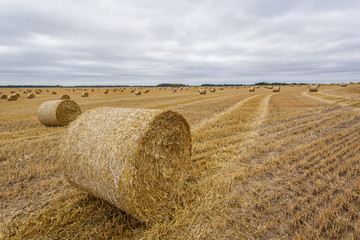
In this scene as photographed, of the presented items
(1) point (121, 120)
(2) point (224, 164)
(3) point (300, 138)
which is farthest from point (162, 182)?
(3) point (300, 138)

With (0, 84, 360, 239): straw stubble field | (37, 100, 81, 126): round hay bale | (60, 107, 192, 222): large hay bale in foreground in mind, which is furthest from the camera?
(37, 100, 81, 126): round hay bale

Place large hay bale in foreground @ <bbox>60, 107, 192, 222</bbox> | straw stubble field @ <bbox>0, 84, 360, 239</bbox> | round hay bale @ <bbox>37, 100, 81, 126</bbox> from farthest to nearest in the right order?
round hay bale @ <bbox>37, 100, 81, 126</bbox> → large hay bale in foreground @ <bbox>60, 107, 192, 222</bbox> → straw stubble field @ <bbox>0, 84, 360, 239</bbox>

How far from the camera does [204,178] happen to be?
4.79 metres

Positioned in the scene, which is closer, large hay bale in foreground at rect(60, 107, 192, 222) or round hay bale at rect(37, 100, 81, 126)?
large hay bale in foreground at rect(60, 107, 192, 222)

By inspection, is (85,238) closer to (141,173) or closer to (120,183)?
(120,183)

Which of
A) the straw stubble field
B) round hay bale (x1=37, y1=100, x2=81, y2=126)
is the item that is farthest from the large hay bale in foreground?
round hay bale (x1=37, y1=100, x2=81, y2=126)

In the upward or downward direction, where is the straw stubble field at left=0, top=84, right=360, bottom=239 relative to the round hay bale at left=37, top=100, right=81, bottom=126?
downward

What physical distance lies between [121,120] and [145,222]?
188 centimetres

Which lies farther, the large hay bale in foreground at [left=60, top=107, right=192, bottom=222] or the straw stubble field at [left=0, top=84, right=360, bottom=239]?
the large hay bale in foreground at [left=60, top=107, right=192, bottom=222]

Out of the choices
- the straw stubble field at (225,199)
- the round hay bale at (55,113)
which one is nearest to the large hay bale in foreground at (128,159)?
the straw stubble field at (225,199)

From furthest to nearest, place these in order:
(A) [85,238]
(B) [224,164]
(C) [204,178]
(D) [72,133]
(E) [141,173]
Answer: (B) [224,164], (C) [204,178], (D) [72,133], (E) [141,173], (A) [85,238]

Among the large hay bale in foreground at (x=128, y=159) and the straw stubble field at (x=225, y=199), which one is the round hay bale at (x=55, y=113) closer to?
the straw stubble field at (x=225, y=199)

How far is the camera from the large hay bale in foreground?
3291 mm

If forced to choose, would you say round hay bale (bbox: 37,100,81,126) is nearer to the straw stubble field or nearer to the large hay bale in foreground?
the straw stubble field
